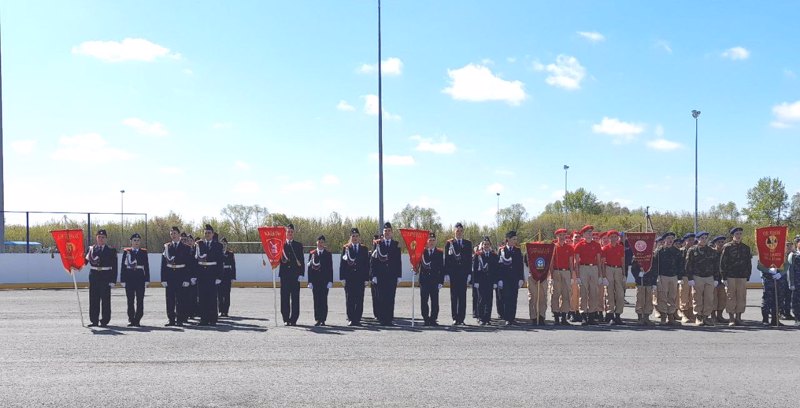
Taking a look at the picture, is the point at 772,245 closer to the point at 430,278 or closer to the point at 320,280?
the point at 430,278

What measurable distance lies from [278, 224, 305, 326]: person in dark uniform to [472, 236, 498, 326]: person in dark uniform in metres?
3.61

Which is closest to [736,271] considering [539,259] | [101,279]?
[539,259]

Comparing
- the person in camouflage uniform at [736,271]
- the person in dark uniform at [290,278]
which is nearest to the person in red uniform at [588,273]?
the person in camouflage uniform at [736,271]

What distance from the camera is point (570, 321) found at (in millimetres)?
15281

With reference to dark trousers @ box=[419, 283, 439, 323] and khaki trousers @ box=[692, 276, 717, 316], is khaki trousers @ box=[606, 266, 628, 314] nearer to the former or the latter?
khaki trousers @ box=[692, 276, 717, 316]

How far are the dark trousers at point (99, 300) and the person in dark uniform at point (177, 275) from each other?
1095 millimetres

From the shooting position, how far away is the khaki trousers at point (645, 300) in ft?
48.8

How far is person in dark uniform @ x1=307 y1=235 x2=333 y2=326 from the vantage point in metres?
14.5

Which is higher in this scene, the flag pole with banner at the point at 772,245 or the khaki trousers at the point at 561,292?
the flag pole with banner at the point at 772,245

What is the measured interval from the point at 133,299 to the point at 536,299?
8.12 meters

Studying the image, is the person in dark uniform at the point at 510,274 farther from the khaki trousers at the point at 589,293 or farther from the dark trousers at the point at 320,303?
the dark trousers at the point at 320,303

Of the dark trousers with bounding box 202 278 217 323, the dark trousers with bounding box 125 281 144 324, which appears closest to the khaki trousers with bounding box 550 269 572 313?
the dark trousers with bounding box 202 278 217 323

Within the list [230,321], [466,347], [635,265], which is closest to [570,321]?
[635,265]

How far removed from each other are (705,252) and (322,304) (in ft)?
26.1
